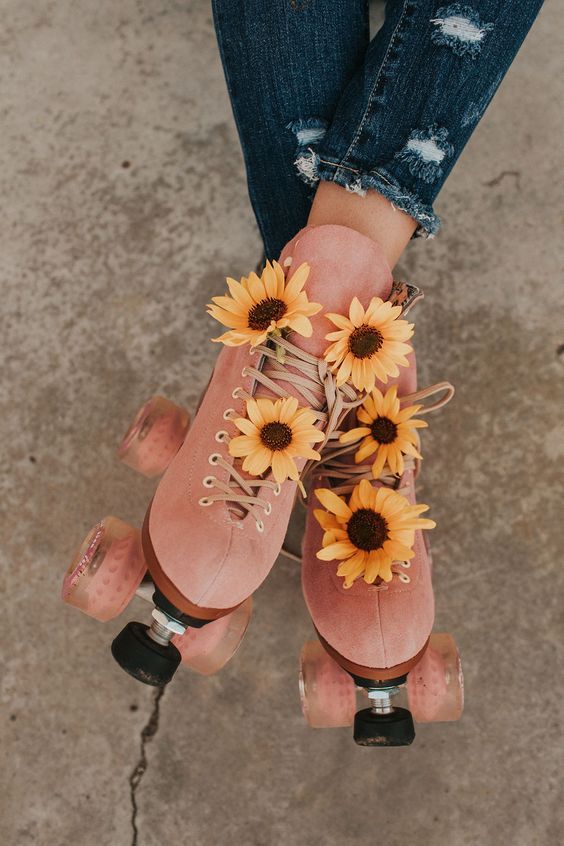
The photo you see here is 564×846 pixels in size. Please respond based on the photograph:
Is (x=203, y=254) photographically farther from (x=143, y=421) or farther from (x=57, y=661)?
(x=57, y=661)

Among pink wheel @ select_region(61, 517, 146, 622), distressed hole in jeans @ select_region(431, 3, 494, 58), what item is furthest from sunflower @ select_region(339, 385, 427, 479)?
distressed hole in jeans @ select_region(431, 3, 494, 58)

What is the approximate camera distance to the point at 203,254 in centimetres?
114

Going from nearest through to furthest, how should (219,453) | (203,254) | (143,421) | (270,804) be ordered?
(219,453) < (143,421) < (270,804) < (203,254)

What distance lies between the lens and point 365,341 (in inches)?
28.6

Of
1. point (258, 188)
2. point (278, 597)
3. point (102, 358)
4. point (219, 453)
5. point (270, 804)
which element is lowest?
point (270, 804)

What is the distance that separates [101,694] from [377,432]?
658mm

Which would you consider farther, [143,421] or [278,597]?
[278,597]

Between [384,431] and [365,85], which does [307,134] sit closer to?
[365,85]

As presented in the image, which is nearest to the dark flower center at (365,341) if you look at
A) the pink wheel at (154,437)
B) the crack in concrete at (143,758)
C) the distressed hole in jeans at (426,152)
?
the distressed hole in jeans at (426,152)

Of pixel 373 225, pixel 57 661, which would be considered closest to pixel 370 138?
pixel 373 225

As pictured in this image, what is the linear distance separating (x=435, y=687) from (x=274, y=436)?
17.1 inches

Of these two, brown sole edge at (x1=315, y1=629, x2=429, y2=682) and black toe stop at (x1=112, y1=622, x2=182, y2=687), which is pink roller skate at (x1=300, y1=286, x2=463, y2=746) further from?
black toe stop at (x1=112, y1=622, x2=182, y2=687)

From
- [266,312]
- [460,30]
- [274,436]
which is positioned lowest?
[274,436]

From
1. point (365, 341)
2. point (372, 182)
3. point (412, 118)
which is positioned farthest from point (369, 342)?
point (412, 118)
